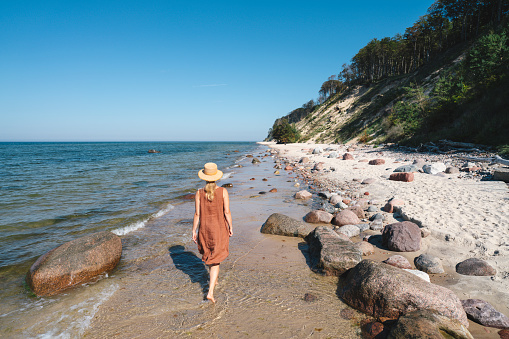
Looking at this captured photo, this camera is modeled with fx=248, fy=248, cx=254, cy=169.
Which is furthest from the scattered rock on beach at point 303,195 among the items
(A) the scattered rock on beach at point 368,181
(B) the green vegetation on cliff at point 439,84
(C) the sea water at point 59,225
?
(B) the green vegetation on cliff at point 439,84

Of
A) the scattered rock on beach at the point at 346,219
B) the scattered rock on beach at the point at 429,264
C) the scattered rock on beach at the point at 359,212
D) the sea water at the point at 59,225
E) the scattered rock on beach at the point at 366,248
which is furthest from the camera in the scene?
the scattered rock on beach at the point at 359,212

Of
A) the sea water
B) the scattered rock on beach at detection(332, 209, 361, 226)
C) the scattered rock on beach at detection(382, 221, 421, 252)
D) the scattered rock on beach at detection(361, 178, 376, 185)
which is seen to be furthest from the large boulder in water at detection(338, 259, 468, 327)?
the scattered rock on beach at detection(361, 178, 376, 185)

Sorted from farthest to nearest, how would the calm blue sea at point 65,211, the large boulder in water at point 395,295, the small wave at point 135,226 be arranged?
the small wave at point 135,226
the calm blue sea at point 65,211
the large boulder in water at point 395,295

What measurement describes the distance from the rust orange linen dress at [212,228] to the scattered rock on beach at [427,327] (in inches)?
102

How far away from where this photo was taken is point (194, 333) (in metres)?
3.36

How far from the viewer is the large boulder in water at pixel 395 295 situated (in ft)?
10.7

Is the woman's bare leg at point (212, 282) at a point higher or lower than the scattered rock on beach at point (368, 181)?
lower

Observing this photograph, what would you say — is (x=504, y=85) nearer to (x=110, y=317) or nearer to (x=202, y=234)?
(x=202, y=234)

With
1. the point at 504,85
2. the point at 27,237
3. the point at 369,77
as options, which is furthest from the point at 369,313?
the point at 369,77

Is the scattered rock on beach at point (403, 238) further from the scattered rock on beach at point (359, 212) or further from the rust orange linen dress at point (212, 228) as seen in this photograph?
the rust orange linen dress at point (212, 228)

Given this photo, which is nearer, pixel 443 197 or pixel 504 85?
pixel 443 197

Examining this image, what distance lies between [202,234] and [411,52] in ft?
222

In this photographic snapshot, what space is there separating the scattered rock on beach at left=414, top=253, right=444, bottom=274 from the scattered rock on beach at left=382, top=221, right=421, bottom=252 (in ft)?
1.86

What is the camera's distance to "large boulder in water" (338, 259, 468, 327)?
327cm
